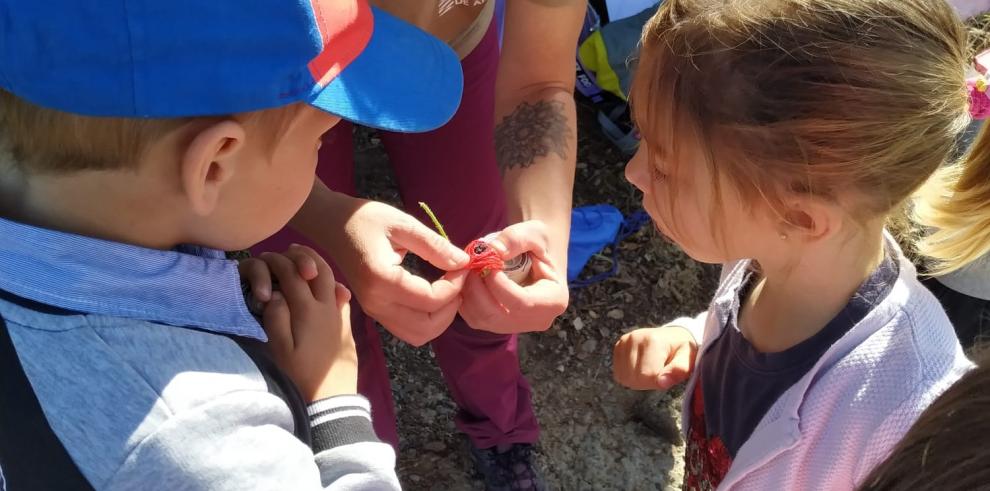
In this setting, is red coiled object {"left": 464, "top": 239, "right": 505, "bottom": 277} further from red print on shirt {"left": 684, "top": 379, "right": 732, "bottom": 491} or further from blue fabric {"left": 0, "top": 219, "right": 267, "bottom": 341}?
blue fabric {"left": 0, "top": 219, "right": 267, "bottom": 341}

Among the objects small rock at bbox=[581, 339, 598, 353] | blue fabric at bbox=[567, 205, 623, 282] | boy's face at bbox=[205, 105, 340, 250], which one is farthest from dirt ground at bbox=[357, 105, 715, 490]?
boy's face at bbox=[205, 105, 340, 250]

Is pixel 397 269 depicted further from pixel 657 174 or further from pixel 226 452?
pixel 226 452

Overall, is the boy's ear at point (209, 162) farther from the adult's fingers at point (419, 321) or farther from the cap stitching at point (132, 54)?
the adult's fingers at point (419, 321)

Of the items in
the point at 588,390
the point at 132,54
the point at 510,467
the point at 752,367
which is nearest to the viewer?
the point at 132,54

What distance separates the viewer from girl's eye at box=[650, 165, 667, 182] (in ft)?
5.08

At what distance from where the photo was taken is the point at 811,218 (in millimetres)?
1392

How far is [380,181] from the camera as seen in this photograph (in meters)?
3.57

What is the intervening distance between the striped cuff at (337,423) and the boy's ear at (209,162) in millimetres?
391

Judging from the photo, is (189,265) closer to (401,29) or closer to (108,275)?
(108,275)

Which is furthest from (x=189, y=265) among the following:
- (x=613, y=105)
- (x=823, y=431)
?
(x=613, y=105)

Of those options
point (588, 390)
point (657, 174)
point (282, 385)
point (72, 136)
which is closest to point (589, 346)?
point (588, 390)

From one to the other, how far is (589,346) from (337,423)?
196 cm

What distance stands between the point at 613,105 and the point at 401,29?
2.33 metres

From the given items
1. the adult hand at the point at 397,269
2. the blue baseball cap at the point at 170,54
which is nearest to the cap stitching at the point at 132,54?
the blue baseball cap at the point at 170,54
